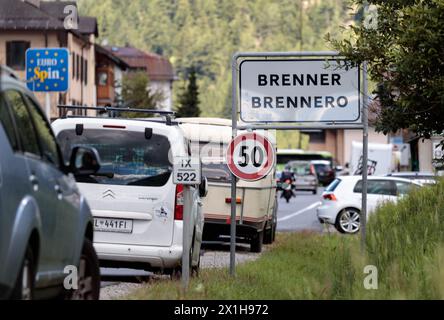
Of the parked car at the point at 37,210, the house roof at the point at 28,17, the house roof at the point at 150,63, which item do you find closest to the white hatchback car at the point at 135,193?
the parked car at the point at 37,210

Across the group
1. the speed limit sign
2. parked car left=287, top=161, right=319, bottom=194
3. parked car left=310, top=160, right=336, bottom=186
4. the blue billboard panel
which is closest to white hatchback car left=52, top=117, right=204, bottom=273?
the speed limit sign

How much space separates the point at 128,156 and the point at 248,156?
228 centimetres

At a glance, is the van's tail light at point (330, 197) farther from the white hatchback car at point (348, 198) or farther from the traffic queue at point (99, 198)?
the traffic queue at point (99, 198)

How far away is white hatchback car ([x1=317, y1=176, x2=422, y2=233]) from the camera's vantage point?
32344 mm

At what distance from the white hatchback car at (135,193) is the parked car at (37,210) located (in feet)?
13.3

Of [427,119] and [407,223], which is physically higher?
[427,119]

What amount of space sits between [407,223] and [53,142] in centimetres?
703

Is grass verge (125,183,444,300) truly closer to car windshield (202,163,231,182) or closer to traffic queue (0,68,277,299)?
traffic queue (0,68,277,299)

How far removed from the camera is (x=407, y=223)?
14930 mm

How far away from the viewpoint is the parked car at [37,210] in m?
6.92

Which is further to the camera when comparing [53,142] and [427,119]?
[427,119]
